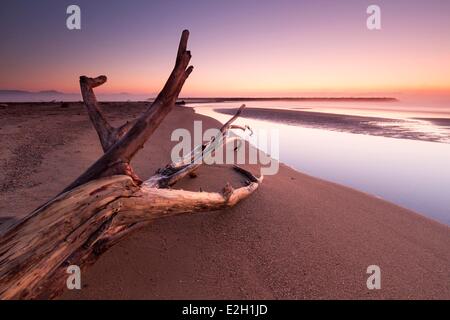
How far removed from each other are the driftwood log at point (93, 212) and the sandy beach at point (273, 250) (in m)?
0.29

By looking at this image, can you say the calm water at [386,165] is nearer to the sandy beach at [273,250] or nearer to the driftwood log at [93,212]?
the sandy beach at [273,250]

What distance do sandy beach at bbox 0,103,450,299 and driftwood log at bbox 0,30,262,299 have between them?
0.95 feet

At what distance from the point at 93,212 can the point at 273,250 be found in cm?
172

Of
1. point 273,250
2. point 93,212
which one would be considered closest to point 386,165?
point 273,250

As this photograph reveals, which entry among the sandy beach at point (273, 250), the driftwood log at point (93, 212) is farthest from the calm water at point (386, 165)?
the driftwood log at point (93, 212)

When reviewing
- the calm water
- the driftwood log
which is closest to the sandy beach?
the driftwood log

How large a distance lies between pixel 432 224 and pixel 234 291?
9.70ft

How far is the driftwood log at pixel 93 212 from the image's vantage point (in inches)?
71.7

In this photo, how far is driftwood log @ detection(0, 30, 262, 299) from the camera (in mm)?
1820

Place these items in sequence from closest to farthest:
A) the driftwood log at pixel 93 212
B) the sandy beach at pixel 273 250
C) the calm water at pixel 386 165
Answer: the driftwood log at pixel 93 212
the sandy beach at pixel 273 250
the calm water at pixel 386 165

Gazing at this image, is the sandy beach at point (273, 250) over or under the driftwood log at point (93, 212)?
under

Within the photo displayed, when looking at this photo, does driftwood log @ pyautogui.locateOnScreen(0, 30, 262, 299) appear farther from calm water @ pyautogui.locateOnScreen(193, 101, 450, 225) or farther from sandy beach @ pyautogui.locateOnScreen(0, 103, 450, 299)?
calm water @ pyautogui.locateOnScreen(193, 101, 450, 225)
